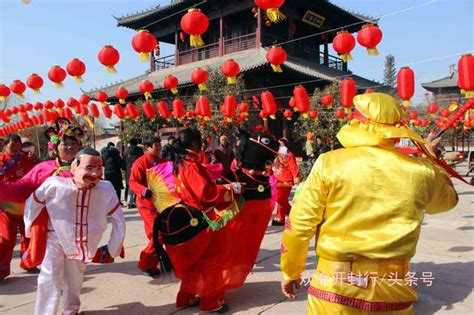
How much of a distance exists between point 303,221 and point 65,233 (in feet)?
6.21

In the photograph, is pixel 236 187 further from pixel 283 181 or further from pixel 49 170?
pixel 283 181

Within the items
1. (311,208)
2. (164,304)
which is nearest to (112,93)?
(164,304)

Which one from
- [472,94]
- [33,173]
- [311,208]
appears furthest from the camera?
[472,94]

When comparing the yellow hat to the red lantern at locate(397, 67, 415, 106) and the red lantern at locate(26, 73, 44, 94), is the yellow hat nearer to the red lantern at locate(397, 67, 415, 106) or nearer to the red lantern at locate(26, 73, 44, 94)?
the red lantern at locate(397, 67, 415, 106)

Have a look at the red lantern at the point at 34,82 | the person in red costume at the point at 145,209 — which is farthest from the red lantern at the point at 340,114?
the person in red costume at the point at 145,209

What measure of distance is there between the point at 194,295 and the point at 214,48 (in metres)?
17.6

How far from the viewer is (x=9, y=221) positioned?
4262 millimetres

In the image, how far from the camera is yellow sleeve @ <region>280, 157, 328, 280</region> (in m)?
1.79

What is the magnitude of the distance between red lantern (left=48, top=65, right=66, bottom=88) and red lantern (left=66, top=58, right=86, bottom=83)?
508 millimetres

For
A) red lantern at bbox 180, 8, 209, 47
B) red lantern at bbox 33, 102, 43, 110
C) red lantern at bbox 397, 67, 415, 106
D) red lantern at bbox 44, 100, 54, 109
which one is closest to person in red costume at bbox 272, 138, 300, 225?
red lantern at bbox 180, 8, 209, 47

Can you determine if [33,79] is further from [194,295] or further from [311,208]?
[311,208]

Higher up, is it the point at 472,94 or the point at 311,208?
the point at 472,94

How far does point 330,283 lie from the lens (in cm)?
179

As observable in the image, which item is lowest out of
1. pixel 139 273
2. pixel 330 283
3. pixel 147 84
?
pixel 139 273
